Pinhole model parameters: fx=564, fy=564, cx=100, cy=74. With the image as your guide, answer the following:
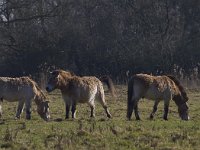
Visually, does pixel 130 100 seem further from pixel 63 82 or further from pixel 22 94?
pixel 22 94

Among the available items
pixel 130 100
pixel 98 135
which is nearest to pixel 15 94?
pixel 130 100

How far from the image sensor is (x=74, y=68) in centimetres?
3588

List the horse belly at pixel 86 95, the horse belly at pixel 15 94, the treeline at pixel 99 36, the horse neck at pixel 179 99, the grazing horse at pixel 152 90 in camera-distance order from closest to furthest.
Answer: the grazing horse at pixel 152 90 < the horse belly at pixel 15 94 < the horse belly at pixel 86 95 < the horse neck at pixel 179 99 < the treeline at pixel 99 36

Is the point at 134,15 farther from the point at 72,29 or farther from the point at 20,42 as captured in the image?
the point at 20,42

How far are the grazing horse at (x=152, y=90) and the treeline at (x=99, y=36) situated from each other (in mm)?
17068

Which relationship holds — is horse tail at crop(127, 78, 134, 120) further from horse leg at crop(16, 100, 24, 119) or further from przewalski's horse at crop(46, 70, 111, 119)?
horse leg at crop(16, 100, 24, 119)

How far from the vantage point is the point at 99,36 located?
118 feet

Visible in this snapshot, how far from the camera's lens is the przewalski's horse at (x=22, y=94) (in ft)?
50.4

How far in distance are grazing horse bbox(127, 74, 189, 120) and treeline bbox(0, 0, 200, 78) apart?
56.0 ft

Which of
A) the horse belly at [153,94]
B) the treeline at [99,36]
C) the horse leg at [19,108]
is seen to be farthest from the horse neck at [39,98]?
the treeline at [99,36]

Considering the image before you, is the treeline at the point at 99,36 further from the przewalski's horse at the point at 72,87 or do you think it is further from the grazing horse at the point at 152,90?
the grazing horse at the point at 152,90

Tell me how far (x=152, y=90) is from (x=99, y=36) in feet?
68.7

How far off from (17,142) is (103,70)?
24.7 m

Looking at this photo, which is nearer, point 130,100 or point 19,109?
point 130,100
